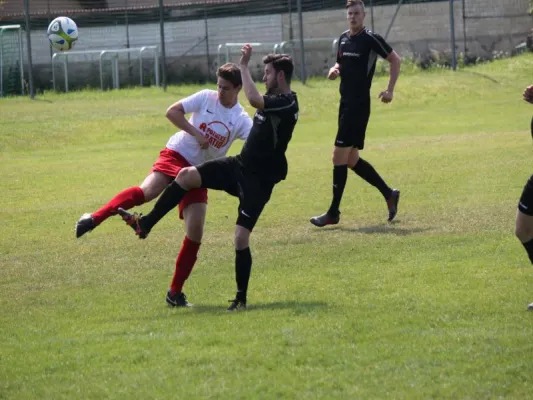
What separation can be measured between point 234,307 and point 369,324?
121 centimetres

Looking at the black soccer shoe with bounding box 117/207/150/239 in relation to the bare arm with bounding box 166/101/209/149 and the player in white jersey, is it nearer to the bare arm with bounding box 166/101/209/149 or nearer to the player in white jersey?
the player in white jersey

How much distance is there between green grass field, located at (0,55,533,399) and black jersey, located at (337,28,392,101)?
1.46 metres

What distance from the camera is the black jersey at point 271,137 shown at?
816cm

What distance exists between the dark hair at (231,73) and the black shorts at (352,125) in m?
3.69

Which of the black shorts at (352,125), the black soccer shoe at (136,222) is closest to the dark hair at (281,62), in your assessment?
the black soccer shoe at (136,222)

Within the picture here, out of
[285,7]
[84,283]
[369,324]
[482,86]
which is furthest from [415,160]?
[285,7]

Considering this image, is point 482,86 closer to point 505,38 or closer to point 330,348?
point 505,38

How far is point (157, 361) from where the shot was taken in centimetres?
652

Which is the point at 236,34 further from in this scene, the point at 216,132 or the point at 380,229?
the point at 216,132

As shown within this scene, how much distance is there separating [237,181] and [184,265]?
804 mm

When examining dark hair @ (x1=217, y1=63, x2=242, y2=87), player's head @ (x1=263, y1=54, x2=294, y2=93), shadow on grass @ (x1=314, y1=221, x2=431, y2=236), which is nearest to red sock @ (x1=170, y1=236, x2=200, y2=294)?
dark hair @ (x1=217, y1=63, x2=242, y2=87)

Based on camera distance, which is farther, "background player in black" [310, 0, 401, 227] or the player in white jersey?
"background player in black" [310, 0, 401, 227]

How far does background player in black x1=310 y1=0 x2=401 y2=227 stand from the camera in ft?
39.7

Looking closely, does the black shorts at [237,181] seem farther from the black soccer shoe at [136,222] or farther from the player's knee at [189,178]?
the black soccer shoe at [136,222]
